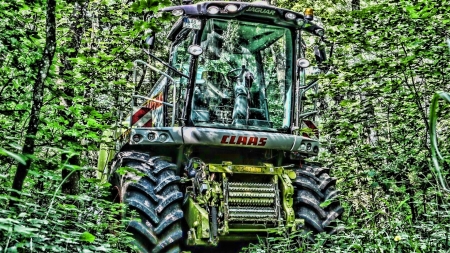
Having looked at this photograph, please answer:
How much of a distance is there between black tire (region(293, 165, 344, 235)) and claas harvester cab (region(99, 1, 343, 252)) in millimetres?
14

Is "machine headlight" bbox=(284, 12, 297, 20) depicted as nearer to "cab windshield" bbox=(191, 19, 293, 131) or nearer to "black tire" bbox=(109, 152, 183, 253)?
"cab windshield" bbox=(191, 19, 293, 131)

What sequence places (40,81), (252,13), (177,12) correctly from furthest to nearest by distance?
(252,13) < (177,12) < (40,81)

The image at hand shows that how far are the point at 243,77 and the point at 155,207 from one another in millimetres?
2044

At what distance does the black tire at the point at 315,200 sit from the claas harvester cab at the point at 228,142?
0.01m

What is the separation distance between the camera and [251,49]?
5.81 metres

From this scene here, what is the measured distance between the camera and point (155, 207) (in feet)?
15.9

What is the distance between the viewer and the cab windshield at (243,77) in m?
5.58

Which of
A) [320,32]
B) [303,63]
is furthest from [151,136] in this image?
[320,32]

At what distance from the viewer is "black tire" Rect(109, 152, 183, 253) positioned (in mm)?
4641

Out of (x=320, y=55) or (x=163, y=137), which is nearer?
(x=163, y=137)

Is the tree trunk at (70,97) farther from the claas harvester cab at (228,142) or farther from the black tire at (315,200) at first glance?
the black tire at (315,200)

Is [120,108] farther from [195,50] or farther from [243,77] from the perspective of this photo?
[243,77]

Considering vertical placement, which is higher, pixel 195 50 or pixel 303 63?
pixel 303 63

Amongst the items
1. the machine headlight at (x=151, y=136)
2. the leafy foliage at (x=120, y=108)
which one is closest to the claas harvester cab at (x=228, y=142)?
the machine headlight at (x=151, y=136)
